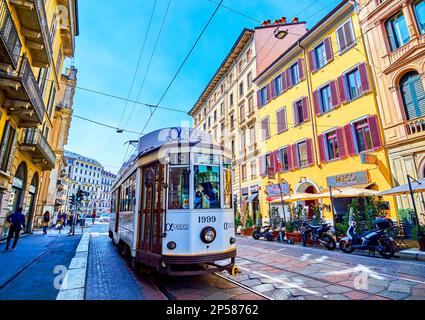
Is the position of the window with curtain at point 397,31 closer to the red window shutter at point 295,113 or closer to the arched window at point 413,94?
the arched window at point 413,94

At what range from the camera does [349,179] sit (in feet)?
42.4

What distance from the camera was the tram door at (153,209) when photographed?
4.87 m

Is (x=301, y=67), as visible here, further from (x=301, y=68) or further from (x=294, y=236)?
(x=294, y=236)

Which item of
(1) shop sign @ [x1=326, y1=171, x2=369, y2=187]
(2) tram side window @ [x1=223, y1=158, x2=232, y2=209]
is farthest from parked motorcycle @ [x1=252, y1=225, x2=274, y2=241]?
(2) tram side window @ [x1=223, y1=158, x2=232, y2=209]

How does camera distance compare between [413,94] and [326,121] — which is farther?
[326,121]

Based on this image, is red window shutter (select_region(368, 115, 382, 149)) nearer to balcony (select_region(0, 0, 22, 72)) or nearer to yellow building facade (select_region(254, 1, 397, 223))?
yellow building facade (select_region(254, 1, 397, 223))

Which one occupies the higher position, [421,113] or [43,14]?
[43,14]

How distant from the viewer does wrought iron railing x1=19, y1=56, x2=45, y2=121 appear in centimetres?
884

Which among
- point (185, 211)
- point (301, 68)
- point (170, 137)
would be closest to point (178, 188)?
point (185, 211)

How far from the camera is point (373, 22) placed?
12.6 meters

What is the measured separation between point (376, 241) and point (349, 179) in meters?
5.83
